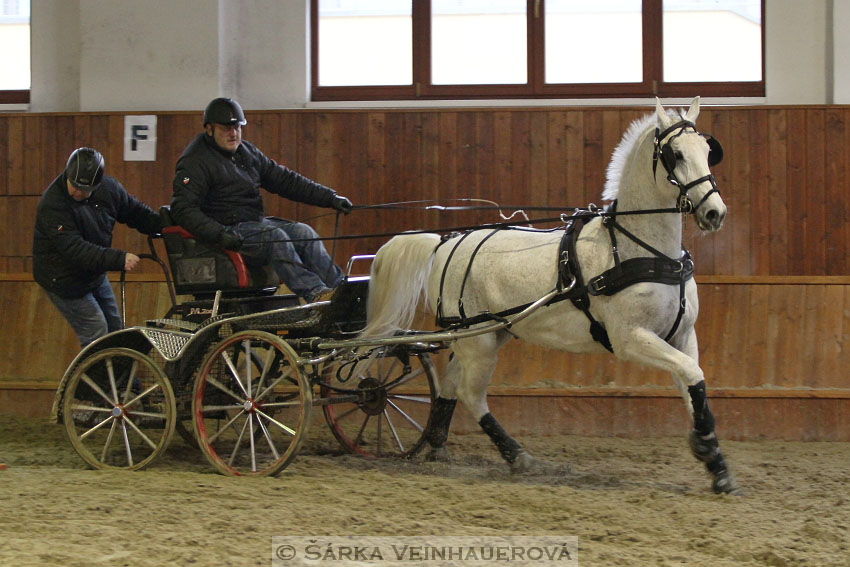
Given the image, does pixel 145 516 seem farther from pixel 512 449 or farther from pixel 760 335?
pixel 760 335

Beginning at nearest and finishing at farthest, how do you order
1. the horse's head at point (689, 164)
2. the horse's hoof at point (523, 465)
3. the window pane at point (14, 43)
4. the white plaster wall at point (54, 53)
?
1. the horse's head at point (689, 164)
2. the horse's hoof at point (523, 465)
3. the white plaster wall at point (54, 53)
4. the window pane at point (14, 43)

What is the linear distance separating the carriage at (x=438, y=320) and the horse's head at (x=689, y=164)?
10mm

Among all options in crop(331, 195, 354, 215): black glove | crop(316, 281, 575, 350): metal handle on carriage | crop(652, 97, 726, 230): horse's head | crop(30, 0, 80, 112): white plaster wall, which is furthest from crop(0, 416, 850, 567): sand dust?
crop(30, 0, 80, 112): white plaster wall

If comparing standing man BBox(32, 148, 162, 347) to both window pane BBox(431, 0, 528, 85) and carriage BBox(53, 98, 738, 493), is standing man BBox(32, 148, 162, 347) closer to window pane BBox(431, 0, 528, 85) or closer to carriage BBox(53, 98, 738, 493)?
carriage BBox(53, 98, 738, 493)

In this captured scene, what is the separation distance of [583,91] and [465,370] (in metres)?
3.12

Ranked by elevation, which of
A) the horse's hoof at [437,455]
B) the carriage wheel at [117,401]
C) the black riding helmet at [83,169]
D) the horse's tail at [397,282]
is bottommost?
the horse's hoof at [437,455]

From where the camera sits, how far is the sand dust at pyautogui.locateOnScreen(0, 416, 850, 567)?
345cm

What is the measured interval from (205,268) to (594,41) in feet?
12.8

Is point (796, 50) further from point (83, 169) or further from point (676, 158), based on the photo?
point (83, 169)

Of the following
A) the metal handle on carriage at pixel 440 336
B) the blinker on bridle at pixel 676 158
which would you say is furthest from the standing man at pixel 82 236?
the blinker on bridle at pixel 676 158

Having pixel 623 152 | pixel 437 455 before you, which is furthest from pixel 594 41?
pixel 437 455

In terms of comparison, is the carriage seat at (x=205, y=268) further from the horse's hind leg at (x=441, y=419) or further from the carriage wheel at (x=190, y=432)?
the horse's hind leg at (x=441, y=419)

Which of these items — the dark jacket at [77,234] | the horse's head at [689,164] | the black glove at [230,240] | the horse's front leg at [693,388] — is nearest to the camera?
the horse's head at [689,164]

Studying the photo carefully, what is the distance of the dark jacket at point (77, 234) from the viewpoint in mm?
5293
